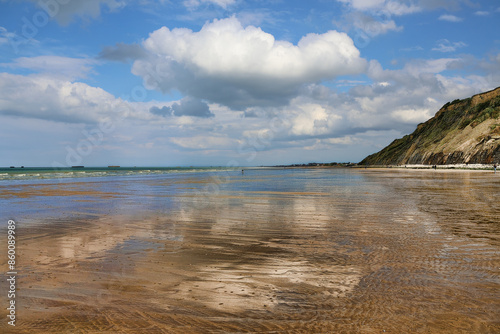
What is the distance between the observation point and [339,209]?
58.2 ft

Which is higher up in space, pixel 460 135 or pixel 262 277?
pixel 460 135

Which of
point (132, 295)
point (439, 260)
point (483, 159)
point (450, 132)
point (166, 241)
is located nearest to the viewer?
point (132, 295)

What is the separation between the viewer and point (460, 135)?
93.7 metres

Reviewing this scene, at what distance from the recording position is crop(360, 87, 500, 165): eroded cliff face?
79812 mm

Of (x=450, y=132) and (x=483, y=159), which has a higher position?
(x=450, y=132)

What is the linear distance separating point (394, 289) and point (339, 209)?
11576 millimetres

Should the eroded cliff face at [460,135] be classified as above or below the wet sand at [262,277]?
above

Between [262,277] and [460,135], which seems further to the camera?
[460,135]

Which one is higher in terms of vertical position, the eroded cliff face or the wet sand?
the eroded cliff face

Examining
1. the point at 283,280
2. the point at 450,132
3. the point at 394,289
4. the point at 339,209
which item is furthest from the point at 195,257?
the point at 450,132

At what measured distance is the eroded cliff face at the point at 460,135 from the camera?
7981 cm

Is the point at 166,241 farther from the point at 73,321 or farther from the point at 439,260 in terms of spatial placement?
the point at 439,260

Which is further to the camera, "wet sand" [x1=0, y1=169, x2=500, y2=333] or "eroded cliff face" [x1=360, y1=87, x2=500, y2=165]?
"eroded cliff face" [x1=360, y1=87, x2=500, y2=165]

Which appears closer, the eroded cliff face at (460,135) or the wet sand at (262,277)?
the wet sand at (262,277)
